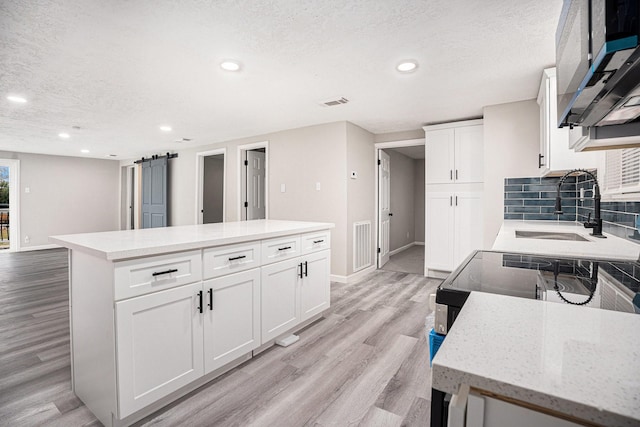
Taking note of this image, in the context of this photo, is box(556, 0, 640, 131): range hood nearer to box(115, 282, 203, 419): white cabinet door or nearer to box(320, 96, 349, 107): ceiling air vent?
box(115, 282, 203, 419): white cabinet door

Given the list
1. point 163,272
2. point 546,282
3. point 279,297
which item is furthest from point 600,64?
point 279,297

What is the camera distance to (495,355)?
0.49m

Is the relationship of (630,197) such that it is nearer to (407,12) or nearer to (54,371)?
(407,12)

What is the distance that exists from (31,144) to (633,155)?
8.44m

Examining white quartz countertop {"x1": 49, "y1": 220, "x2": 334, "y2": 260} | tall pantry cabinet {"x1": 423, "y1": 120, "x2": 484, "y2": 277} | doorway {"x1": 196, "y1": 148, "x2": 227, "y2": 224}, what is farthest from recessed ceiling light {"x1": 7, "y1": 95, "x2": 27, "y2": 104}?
tall pantry cabinet {"x1": 423, "y1": 120, "x2": 484, "y2": 277}

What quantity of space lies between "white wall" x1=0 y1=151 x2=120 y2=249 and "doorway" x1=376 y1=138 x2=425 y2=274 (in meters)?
7.33

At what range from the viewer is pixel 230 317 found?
1918mm

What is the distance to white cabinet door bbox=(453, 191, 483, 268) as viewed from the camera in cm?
397

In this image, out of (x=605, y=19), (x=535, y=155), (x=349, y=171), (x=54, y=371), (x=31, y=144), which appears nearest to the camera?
(x=605, y=19)

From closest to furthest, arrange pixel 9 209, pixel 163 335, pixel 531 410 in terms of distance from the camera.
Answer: pixel 531 410 < pixel 163 335 < pixel 9 209

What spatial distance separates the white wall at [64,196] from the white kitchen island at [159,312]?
7.19 metres

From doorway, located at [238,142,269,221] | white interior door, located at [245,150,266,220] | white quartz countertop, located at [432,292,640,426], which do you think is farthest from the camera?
white interior door, located at [245,150,266,220]

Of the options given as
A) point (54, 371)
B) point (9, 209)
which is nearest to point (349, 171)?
point (54, 371)

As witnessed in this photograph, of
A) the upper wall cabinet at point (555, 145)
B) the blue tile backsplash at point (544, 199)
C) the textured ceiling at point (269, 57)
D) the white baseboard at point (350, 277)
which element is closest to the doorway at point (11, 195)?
the textured ceiling at point (269, 57)
